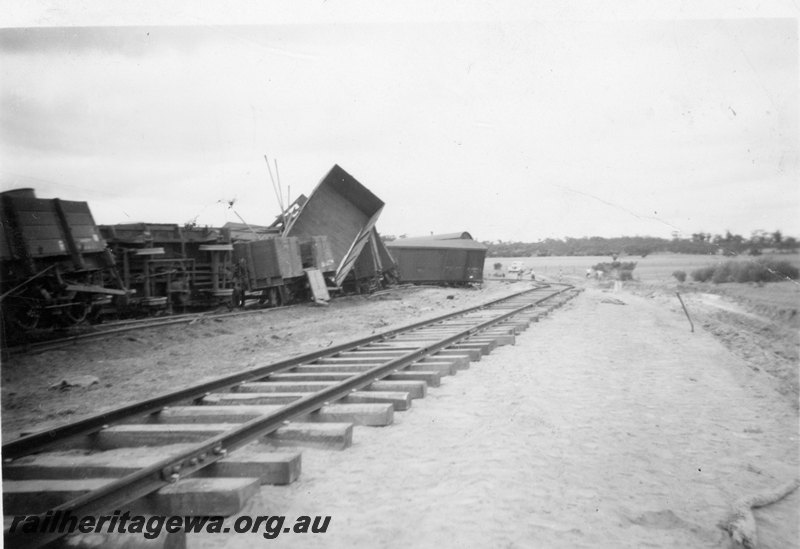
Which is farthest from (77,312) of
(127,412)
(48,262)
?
(127,412)

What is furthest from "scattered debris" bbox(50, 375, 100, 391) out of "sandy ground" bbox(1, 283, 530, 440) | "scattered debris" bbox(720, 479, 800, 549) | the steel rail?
"scattered debris" bbox(720, 479, 800, 549)

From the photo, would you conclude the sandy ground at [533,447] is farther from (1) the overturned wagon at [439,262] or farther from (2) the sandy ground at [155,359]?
(1) the overturned wagon at [439,262]

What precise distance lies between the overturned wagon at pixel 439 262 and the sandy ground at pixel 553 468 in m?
18.3

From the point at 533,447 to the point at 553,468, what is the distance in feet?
1.13

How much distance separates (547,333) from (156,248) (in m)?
8.34

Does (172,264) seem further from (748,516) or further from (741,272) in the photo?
(741,272)

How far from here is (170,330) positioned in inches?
380

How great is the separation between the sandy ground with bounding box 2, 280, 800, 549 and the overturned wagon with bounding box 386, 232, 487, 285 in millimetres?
15929

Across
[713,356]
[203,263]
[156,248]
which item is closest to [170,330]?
[156,248]

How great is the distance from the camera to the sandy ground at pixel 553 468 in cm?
245

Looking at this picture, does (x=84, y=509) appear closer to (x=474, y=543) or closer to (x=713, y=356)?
(x=474, y=543)

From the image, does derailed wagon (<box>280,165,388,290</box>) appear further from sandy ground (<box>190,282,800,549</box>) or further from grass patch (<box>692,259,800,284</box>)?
grass patch (<box>692,259,800,284</box>)

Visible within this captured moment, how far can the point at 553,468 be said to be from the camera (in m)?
3.20

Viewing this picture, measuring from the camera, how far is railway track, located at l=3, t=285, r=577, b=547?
243 cm
